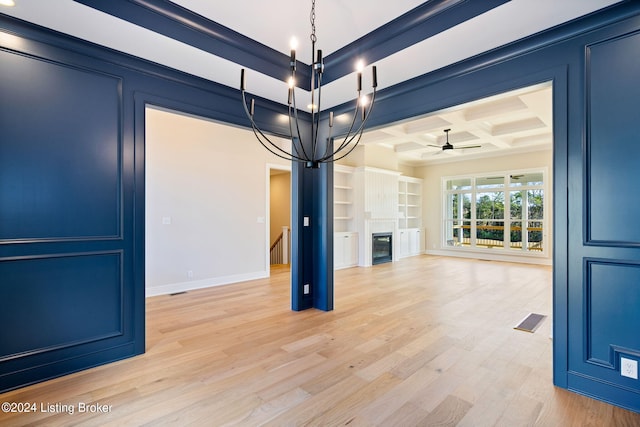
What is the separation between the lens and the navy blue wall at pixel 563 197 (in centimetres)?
204

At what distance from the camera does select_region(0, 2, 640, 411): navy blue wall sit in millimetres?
2037

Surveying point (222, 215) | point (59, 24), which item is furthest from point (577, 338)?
point (222, 215)

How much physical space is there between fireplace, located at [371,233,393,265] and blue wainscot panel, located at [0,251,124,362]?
6.07 m

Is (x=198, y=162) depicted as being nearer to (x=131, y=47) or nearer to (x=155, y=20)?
(x=131, y=47)

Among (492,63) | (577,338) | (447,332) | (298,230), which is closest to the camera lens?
(577,338)

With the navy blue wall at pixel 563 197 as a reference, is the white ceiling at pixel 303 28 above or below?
above

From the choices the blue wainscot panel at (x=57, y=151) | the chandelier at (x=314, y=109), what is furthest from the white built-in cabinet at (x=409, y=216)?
the blue wainscot panel at (x=57, y=151)

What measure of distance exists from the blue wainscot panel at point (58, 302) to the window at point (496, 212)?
9234 millimetres

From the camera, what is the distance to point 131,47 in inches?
100

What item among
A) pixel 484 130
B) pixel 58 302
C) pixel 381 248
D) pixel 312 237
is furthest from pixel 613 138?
pixel 381 248

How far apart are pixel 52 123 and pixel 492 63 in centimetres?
360

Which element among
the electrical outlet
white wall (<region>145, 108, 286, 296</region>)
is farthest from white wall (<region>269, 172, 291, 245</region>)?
the electrical outlet

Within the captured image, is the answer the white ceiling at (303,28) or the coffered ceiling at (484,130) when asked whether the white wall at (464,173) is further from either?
the white ceiling at (303,28)

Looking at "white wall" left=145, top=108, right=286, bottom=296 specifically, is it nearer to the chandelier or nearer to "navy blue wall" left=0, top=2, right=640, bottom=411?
the chandelier
